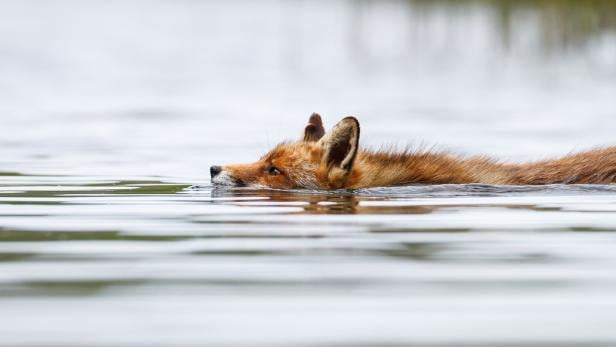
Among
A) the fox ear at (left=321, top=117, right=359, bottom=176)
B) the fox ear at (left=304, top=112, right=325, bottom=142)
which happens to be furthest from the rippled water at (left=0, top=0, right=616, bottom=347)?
the fox ear at (left=304, top=112, right=325, bottom=142)

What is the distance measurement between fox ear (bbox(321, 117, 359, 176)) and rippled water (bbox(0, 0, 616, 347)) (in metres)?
0.30

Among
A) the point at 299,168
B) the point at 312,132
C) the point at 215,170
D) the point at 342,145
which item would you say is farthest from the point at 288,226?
the point at 312,132

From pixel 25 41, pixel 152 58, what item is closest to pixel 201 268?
pixel 152 58

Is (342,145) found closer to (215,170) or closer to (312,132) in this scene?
(312,132)

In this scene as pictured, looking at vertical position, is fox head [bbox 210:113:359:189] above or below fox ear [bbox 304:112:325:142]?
below

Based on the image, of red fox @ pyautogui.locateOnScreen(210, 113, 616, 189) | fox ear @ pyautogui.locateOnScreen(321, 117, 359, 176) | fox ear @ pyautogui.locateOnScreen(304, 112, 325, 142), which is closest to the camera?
fox ear @ pyautogui.locateOnScreen(321, 117, 359, 176)

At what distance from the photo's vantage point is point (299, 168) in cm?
1334

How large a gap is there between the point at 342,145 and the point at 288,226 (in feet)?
8.49

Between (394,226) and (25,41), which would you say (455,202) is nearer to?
(394,226)

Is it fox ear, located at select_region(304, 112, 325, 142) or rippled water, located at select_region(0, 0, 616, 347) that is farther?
fox ear, located at select_region(304, 112, 325, 142)

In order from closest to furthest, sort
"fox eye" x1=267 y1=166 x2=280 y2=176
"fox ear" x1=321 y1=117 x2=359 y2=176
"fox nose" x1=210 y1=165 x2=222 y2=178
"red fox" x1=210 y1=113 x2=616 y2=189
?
"fox ear" x1=321 y1=117 x2=359 y2=176 → "fox nose" x1=210 y1=165 x2=222 y2=178 → "red fox" x1=210 y1=113 x2=616 y2=189 → "fox eye" x1=267 y1=166 x2=280 y2=176

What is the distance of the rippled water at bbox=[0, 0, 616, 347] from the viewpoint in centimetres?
687

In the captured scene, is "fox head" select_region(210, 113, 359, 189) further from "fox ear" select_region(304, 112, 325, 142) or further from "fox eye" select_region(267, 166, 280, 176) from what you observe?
"fox ear" select_region(304, 112, 325, 142)

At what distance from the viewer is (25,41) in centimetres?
4975
